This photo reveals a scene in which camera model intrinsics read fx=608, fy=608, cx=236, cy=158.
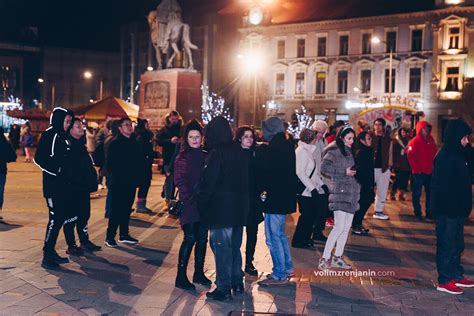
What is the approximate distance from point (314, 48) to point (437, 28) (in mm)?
11007

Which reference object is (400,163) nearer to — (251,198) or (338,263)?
(338,263)

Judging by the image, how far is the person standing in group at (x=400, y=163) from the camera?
14898mm

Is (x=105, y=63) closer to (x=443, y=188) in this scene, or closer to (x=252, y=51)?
(x=252, y=51)

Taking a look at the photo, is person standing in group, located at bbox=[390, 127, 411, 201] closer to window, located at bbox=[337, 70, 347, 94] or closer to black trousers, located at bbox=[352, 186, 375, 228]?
black trousers, located at bbox=[352, 186, 375, 228]

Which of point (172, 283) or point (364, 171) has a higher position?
point (364, 171)

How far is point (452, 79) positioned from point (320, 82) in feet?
38.2

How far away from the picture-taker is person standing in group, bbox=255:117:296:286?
7.00 metres

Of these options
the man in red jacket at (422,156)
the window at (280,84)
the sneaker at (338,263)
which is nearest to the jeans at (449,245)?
the sneaker at (338,263)

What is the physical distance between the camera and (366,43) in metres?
53.5

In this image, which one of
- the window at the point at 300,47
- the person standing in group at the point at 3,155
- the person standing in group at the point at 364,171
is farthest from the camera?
the window at the point at 300,47

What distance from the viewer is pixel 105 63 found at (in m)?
80.4

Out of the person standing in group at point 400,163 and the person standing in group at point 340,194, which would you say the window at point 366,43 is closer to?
the person standing in group at point 400,163

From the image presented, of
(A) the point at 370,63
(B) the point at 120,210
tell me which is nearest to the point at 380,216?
(B) the point at 120,210

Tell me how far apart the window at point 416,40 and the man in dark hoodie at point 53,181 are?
155 ft
